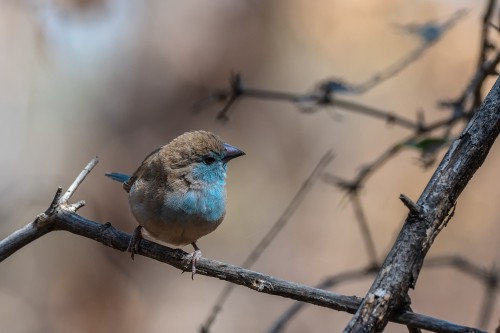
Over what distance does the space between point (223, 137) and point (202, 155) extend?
3548mm

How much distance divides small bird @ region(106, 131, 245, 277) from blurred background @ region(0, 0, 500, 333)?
2.64m

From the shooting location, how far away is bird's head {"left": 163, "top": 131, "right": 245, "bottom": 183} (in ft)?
11.5

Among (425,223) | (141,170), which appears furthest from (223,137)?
(425,223)

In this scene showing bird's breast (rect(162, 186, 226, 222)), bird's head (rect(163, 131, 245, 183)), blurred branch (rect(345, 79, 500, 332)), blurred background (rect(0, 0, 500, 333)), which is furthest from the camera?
blurred background (rect(0, 0, 500, 333))

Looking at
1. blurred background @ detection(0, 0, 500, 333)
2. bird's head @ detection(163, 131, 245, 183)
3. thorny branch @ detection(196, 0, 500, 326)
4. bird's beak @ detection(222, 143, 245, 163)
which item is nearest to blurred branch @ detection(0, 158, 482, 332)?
bird's head @ detection(163, 131, 245, 183)

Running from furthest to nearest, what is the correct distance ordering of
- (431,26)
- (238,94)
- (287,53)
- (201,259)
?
(287,53) < (431,26) < (238,94) < (201,259)

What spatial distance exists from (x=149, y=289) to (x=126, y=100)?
1899 mm

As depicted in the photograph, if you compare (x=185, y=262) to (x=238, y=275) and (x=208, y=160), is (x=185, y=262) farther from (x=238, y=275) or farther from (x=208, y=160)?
(x=208, y=160)

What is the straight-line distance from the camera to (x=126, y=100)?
7145mm

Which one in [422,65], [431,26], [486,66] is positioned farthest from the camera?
[422,65]

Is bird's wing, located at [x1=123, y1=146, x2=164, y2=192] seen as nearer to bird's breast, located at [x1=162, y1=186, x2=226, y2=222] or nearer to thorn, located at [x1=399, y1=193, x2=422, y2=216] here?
bird's breast, located at [x1=162, y1=186, x2=226, y2=222]

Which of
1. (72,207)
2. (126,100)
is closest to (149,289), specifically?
(126,100)

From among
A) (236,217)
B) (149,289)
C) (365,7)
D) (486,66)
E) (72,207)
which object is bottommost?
(72,207)

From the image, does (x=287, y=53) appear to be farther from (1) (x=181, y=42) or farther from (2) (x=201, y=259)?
(2) (x=201, y=259)
